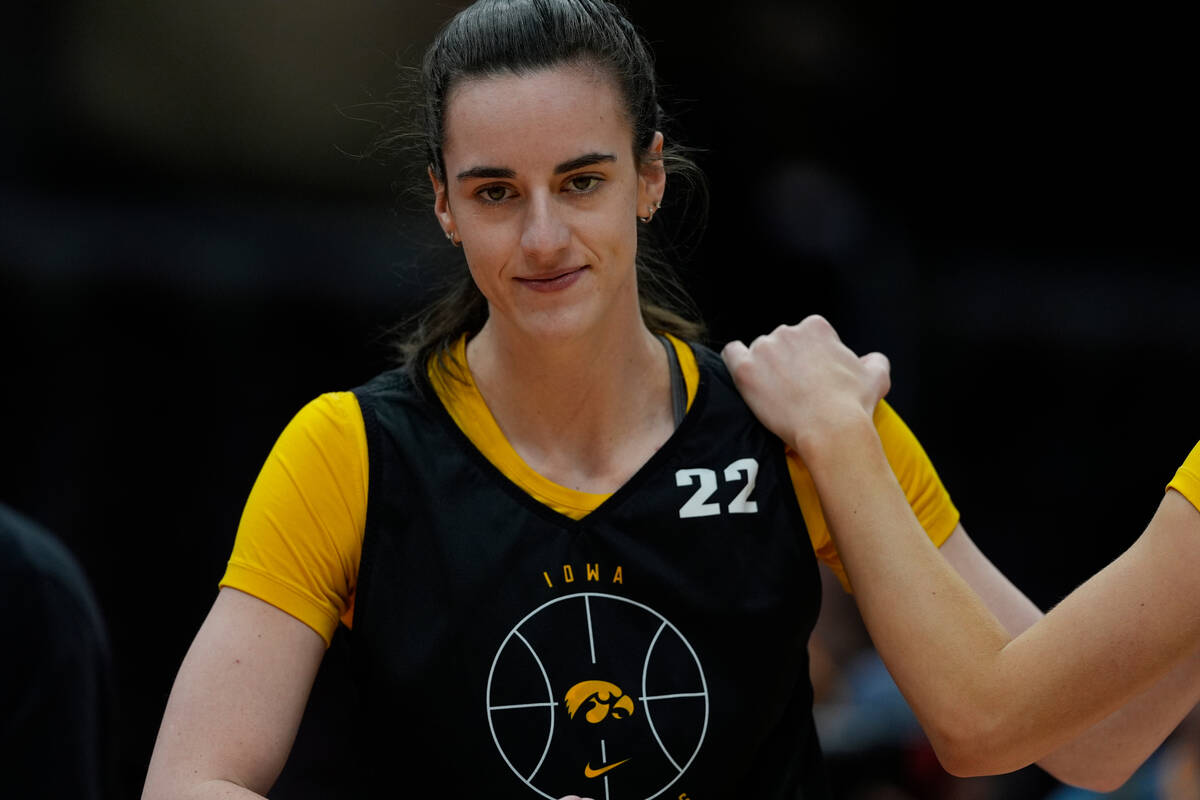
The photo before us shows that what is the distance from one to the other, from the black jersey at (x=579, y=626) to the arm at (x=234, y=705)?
0.14 metres

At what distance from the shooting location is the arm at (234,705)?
1855 mm

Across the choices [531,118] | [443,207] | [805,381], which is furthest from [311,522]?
[805,381]

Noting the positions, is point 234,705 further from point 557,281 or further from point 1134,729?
point 1134,729

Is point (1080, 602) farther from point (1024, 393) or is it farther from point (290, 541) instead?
point (1024, 393)

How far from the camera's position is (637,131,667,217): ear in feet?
7.18

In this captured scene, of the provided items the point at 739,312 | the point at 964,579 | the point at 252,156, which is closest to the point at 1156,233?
the point at 739,312

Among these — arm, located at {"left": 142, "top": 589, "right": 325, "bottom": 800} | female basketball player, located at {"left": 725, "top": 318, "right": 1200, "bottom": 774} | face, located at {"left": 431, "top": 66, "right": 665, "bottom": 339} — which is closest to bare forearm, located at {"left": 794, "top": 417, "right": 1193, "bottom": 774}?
→ female basketball player, located at {"left": 725, "top": 318, "right": 1200, "bottom": 774}

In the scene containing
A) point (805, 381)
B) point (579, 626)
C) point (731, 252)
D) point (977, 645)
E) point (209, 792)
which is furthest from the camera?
point (731, 252)

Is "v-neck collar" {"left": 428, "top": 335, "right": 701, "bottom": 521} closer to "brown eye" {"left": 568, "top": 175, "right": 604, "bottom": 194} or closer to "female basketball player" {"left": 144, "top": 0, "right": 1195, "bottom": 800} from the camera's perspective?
"female basketball player" {"left": 144, "top": 0, "right": 1195, "bottom": 800}

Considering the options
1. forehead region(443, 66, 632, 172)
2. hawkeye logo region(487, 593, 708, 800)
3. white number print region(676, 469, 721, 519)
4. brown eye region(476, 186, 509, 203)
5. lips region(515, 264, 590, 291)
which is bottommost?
hawkeye logo region(487, 593, 708, 800)

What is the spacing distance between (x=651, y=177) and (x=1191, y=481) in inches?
34.4

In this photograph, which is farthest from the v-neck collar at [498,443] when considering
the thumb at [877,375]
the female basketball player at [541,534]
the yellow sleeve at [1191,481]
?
the yellow sleeve at [1191,481]

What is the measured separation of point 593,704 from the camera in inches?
80.7

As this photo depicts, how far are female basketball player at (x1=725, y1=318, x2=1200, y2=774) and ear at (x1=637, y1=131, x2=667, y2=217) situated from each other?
392mm
